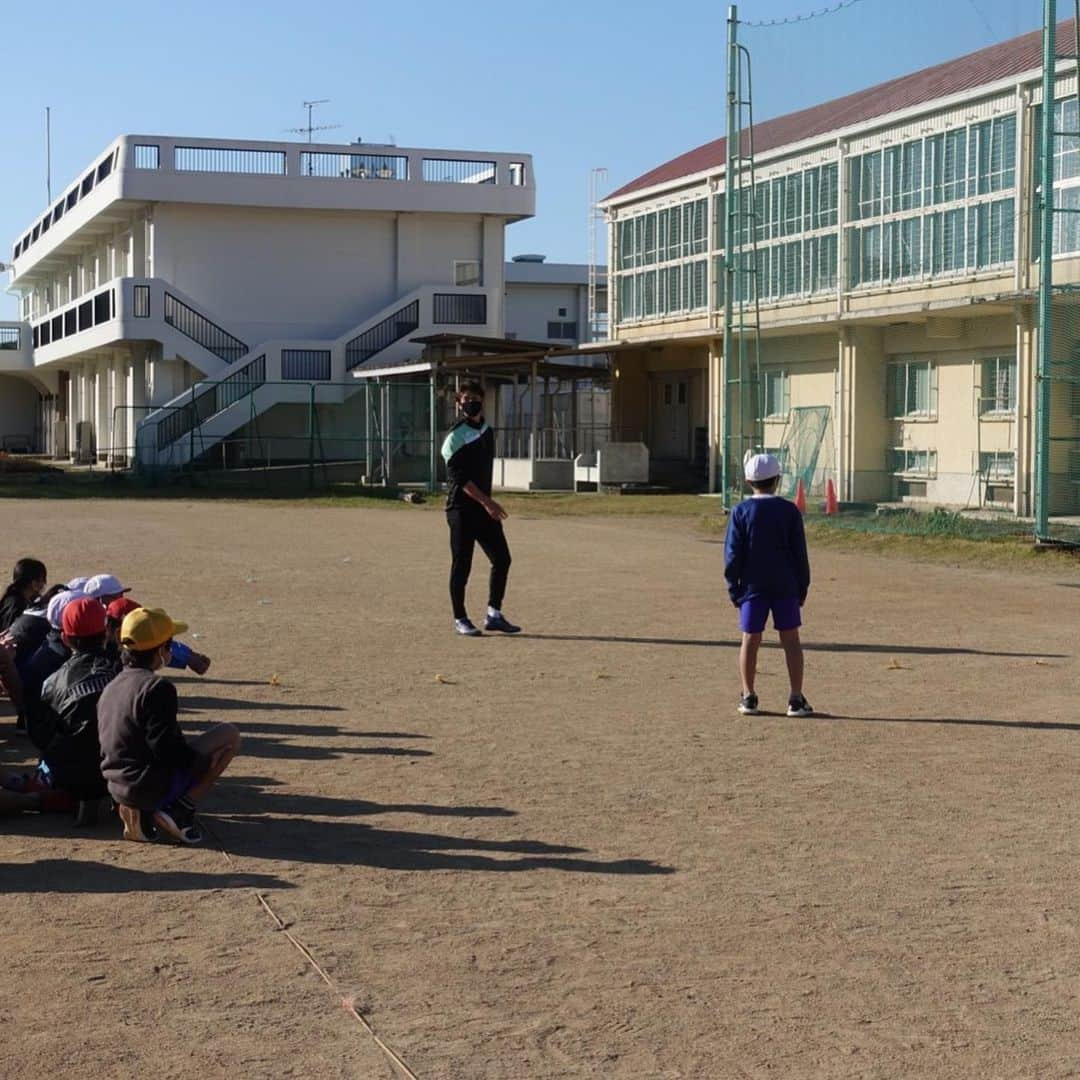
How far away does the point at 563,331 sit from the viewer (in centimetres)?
6425

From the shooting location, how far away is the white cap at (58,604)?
27.0 ft

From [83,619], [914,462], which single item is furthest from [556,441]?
[83,619]

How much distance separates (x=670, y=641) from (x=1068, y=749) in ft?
15.2

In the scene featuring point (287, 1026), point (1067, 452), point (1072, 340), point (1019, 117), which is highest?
point (1019, 117)

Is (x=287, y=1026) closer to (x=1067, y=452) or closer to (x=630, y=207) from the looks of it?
(x=1067, y=452)

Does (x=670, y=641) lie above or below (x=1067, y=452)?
below

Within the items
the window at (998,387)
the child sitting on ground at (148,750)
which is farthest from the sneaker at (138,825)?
the window at (998,387)

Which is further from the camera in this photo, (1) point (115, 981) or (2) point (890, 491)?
(2) point (890, 491)

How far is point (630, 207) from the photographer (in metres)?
38.4

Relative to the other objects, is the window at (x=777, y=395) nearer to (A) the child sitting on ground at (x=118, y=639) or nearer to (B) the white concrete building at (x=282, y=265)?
(B) the white concrete building at (x=282, y=265)

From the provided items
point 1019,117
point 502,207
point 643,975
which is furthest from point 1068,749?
point 502,207

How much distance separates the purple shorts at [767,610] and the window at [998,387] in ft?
59.0

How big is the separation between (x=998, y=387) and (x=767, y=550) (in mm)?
18679

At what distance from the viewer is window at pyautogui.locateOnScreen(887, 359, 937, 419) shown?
28906mm
